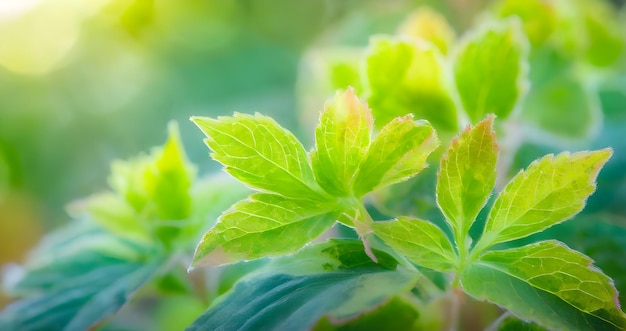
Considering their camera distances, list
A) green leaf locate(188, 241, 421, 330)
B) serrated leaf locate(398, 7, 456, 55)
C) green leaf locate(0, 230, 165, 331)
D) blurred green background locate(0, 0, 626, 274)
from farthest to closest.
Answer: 1. blurred green background locate(0, 0, 626, 274)
2. serrated leaf locate(398, 7, 456, 55)
3. green leaf locate(0, 230, 165, 331)
4. green leaf locate(188, 241, 421, 330)

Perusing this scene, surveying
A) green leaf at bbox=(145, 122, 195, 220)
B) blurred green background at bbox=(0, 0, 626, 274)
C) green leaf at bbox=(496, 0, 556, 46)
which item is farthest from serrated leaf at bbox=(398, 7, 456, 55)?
blurred green background at bbox=(0, 0, 626, 274)

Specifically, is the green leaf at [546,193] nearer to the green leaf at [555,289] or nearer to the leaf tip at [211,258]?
the green leaf at [555,289]

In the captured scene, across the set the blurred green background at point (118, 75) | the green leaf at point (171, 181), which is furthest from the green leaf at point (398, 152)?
the blurred green background at point (118, 75)

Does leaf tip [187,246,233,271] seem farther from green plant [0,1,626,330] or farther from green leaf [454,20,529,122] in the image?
green leaf [454,20,529,122]

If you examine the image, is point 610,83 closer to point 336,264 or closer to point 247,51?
point 336,264

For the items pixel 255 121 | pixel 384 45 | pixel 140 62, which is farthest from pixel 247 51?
pixel 255 121

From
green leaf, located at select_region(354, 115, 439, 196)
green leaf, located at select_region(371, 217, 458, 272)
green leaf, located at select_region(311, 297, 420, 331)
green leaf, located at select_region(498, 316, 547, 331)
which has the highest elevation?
green leaf, located at select_region(354, 115, 439, 196)
